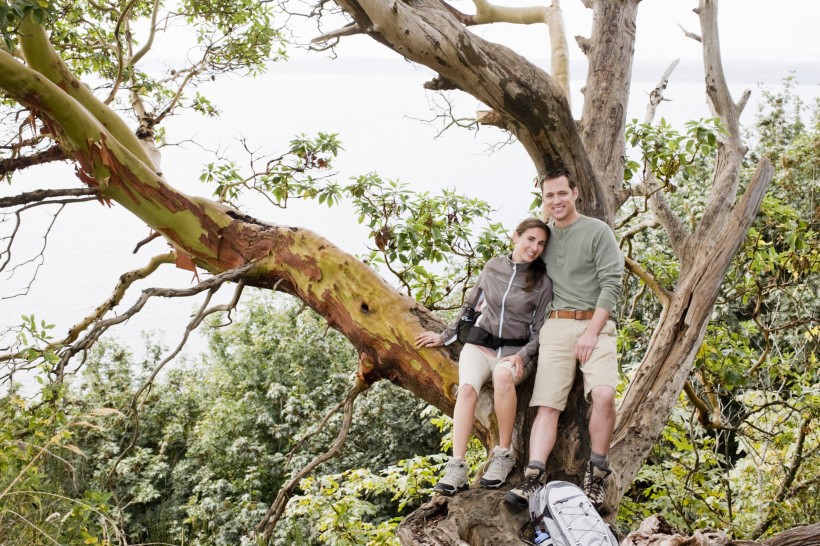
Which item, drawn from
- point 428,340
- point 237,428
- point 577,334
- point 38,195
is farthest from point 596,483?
point 237,428

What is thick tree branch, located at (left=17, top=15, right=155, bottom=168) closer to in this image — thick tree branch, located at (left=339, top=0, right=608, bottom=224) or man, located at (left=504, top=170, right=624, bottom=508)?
thick tree branch, located at (left=339, top=0, right=608, bottom=224)

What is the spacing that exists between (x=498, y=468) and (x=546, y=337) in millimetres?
555

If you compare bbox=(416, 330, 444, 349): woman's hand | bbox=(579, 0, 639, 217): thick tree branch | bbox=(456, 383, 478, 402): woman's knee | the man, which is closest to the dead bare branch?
bbox=(416, 330, 444, 349): woman's hand

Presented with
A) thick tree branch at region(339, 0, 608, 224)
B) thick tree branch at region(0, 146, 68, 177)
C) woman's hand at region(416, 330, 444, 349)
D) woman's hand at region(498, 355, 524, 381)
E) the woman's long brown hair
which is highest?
thick tree branch at region(0, 146, 68, 177)

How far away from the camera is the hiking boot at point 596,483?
2887 mm

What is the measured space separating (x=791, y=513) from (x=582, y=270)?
12.2ft

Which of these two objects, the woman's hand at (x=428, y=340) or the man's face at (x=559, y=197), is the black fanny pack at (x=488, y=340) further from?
the man's face at (x=559, y=197)

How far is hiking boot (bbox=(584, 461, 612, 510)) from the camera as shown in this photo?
9.47 ft

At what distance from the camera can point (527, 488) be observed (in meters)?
2.75

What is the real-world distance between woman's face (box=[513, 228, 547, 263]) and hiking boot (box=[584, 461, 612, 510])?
0.86m

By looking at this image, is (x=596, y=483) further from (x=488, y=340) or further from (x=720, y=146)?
(x=720, y=146)

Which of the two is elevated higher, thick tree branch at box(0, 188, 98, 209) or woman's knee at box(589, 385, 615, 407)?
thick tree branch at box(0, 188, 98, 209)

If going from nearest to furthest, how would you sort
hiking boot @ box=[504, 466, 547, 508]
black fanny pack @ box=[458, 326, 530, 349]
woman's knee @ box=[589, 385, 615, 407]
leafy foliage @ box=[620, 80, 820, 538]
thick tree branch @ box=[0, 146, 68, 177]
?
hiking boot @ box=[504, 466, 547, 508]
woman's knee @ box=[589, 385, 615, 407]
black fanny pack @ box=[458, 326, 530, 349]
thick tree branch @ box=[0, 146, 68, 177]
leafy foliage @ box=[620, 80, 820, 538]

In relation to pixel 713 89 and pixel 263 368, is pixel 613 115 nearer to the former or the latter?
pixel 713 89
